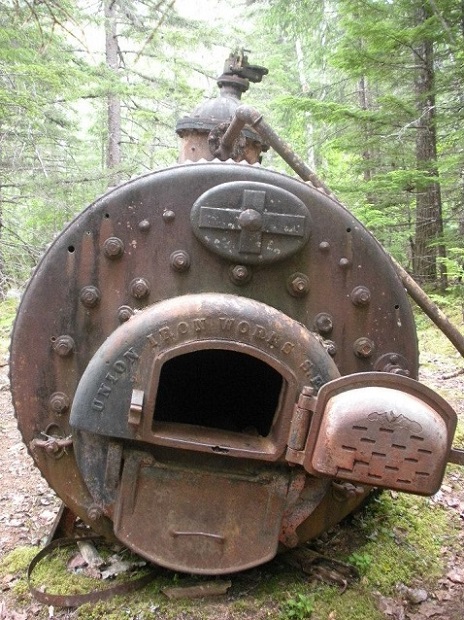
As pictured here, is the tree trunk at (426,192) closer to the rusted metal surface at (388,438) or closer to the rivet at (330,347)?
the rivet at (330,347)

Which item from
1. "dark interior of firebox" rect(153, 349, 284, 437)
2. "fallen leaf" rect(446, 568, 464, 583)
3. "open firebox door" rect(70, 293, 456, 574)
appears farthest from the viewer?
"dark interior of firebox" rect(153, 349, 284, 437)

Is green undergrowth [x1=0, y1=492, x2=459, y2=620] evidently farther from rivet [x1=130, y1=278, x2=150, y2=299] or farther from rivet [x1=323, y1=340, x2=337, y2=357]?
rivet [x1=130, y1=278, x2=150, y2=299]

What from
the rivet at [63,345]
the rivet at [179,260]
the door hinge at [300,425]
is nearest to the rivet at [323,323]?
the door hinge at [300,425]

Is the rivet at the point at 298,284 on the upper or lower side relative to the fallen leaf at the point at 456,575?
upper

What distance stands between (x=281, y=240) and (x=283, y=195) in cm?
20

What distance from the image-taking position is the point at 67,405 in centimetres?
244

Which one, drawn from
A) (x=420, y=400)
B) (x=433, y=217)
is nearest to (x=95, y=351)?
(x=420, y=400)

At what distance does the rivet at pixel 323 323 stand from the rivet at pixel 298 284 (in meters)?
0.13

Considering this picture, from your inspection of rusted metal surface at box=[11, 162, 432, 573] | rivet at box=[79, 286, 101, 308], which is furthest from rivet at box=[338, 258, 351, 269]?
rivet at box=[79, 286, 101, 308]

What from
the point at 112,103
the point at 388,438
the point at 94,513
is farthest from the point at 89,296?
the point at 112,103

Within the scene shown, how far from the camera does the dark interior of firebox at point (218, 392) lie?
2977 millimetres

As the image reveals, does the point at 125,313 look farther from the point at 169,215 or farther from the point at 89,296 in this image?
the point at 169,215

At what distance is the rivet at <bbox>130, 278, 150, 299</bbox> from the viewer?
2.41 meters

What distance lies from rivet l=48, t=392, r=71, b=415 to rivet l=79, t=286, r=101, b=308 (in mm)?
423
